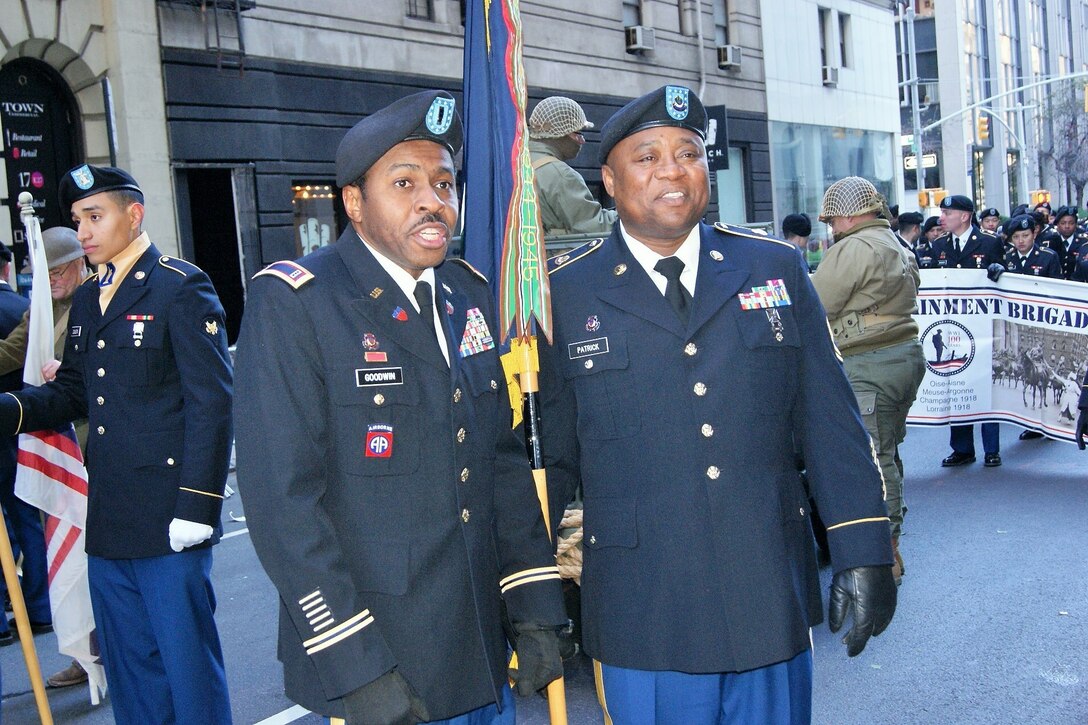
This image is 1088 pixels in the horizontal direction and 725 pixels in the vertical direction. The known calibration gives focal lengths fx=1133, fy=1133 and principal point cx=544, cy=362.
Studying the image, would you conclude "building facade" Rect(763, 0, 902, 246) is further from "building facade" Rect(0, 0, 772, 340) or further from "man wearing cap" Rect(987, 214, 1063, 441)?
"man wearing cap" Rect(987, 214, 1063, 441)

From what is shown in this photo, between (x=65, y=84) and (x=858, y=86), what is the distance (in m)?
25.0

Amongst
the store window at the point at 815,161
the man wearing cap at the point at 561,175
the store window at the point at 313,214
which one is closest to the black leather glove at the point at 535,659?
the man wearing cap at the point at 561,175

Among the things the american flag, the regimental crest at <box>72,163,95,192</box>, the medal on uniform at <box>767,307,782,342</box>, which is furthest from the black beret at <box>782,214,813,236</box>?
the medal on uniform at <box>767,307,782,342</box>

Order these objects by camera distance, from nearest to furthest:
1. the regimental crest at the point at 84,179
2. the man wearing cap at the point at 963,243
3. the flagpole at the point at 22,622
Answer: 1. the regimental crest at the point at 84,179
2. the flagpole at the point at 22,622
3. the man wearing cap at the point at 963,243

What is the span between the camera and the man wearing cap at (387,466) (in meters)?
2.50

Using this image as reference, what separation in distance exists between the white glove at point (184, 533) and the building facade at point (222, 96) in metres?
11.0

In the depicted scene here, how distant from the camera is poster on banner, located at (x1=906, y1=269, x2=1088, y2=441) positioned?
959 cm

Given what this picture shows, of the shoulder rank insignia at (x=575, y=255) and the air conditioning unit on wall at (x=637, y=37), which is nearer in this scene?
the shoulder rank insignia at (x=575, y=255)

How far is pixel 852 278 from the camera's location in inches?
268

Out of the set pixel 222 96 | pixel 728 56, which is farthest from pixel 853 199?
pixel 728 56

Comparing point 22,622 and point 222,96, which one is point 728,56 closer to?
point 222,96

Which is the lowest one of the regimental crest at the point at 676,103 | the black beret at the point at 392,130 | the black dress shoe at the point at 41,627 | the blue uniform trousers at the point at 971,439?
the black dress shoe at the point at 41,627

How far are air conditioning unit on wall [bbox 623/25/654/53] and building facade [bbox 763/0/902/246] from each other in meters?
6.13

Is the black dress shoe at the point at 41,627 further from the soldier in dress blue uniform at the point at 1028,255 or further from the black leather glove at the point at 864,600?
the soldier in dress blue uniform at the point at 1028,255
